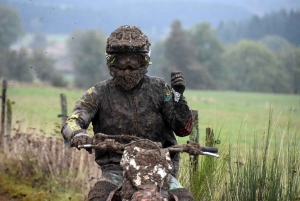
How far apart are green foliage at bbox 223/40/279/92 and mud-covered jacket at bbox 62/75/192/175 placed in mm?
94300

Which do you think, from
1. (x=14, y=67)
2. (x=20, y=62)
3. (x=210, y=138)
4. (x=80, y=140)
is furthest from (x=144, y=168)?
(x=20, y=62)

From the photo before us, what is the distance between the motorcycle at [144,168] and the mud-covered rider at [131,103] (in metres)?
0.75

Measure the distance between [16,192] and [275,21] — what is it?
161172mm

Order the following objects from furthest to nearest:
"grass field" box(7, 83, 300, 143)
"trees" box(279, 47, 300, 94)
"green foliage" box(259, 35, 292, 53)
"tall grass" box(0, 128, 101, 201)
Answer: "green foliage" box(259, 35, 292, 53) < "trees" box(279, 47, 300, 94) < "tall grass" box(0, 128, 101, 201) < "grass field" box(7, 83, 300, 143)

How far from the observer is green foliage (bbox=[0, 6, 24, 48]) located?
6606cm

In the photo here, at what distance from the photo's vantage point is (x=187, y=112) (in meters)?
6.14

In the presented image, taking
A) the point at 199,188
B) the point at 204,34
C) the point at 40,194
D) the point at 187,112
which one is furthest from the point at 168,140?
the point at 204,34

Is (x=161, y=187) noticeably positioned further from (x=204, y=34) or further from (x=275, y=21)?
(x=275, y=21)

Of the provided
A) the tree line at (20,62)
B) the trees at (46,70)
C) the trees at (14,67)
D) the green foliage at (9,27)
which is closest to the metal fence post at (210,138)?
the green foliage at (9,27)

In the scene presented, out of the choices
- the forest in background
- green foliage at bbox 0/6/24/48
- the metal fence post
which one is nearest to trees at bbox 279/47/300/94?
the forest in background

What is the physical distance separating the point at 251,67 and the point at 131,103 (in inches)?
4079

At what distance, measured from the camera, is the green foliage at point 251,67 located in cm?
10175

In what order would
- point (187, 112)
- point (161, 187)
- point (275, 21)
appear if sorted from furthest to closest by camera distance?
point (275, 21) → point (187, 112) → point (161, 187)

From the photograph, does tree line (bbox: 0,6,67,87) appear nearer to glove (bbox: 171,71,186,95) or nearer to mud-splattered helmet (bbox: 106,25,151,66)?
mud-splattered helmet (bbox: 106,25,151,66)
